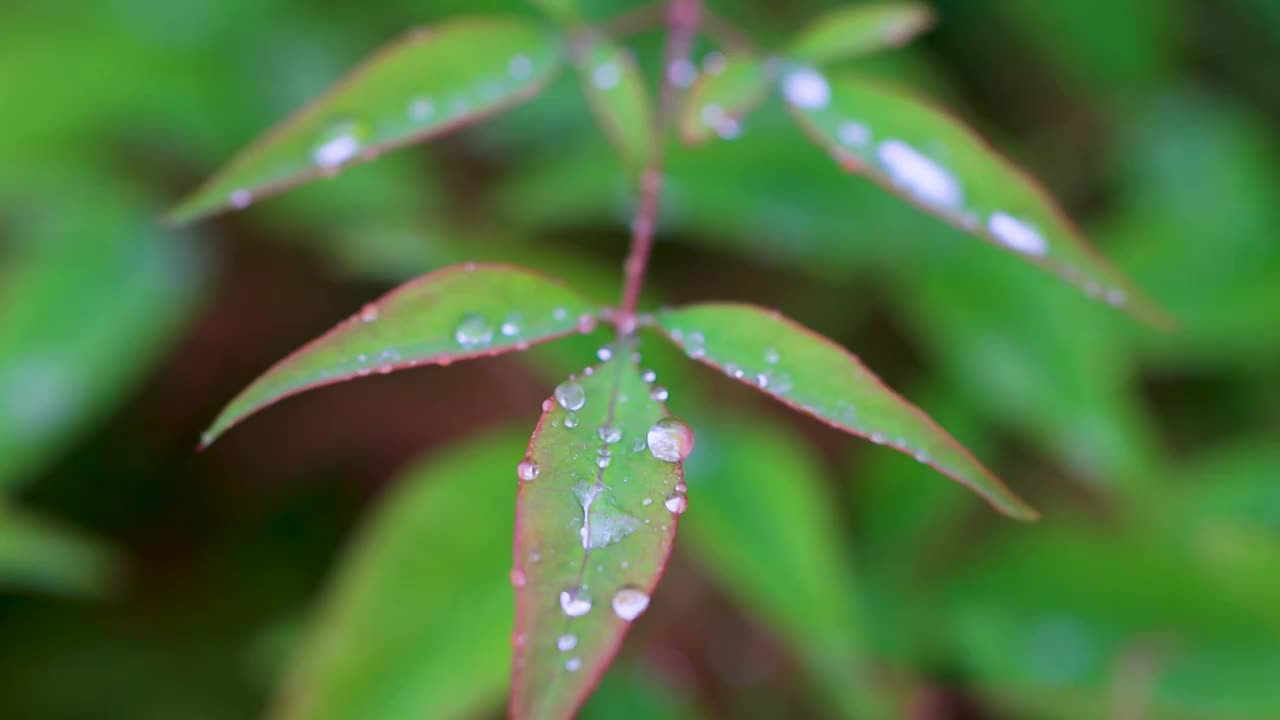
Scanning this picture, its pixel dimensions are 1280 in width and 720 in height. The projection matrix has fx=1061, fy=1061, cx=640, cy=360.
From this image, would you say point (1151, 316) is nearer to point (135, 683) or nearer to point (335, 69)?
point (335, 69)

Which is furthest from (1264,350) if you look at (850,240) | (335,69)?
(335,69)

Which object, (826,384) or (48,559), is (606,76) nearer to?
(826,384)

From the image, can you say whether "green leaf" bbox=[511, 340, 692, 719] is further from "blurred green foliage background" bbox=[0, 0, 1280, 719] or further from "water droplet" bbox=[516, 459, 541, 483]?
"blurred green foliage background" bbox=[0, 0, 1280, 719]

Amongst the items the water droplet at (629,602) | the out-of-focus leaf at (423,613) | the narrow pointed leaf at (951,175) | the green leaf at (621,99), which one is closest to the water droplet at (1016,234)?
the narrow pointed leaf at (951,175)

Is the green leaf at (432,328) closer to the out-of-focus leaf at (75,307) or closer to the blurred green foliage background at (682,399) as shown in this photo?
the blurred green foliage background at (682,399)

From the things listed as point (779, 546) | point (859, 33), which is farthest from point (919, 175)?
point (779, 546)
